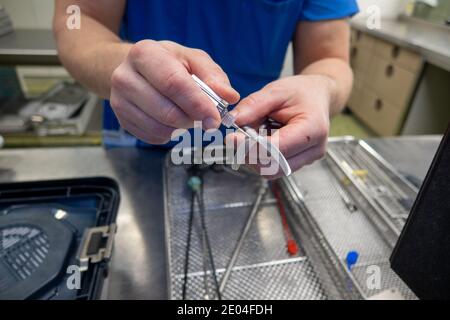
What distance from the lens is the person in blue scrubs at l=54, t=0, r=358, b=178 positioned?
26 cm

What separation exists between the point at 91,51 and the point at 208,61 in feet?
0.74

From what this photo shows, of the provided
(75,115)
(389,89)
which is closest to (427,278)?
(75,115)

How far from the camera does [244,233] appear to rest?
49cm

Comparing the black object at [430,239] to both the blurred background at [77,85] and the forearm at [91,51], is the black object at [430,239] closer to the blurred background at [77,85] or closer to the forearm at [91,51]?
the forearm at [91,51]

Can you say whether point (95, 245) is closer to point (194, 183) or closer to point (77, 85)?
point (194, 183)

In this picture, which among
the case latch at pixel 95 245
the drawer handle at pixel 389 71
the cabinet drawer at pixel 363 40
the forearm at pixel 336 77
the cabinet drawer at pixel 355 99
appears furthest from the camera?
the cabinet drawer at pixel 355 99

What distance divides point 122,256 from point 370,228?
1.31 feet

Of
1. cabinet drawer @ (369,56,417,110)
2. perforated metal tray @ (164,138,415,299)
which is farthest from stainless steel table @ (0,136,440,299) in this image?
cabinet drawer @ (369,56,417,110)

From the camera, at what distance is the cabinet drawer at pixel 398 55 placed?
1.56 meters

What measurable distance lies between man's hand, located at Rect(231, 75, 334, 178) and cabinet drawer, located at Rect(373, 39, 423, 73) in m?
1.47

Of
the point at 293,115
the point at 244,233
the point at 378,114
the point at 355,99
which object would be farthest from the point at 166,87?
the point at 355,99

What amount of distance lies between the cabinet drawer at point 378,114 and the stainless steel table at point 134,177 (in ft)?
3.90

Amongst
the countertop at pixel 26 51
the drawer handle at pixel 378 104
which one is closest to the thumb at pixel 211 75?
the countertop at pixel 26 51
